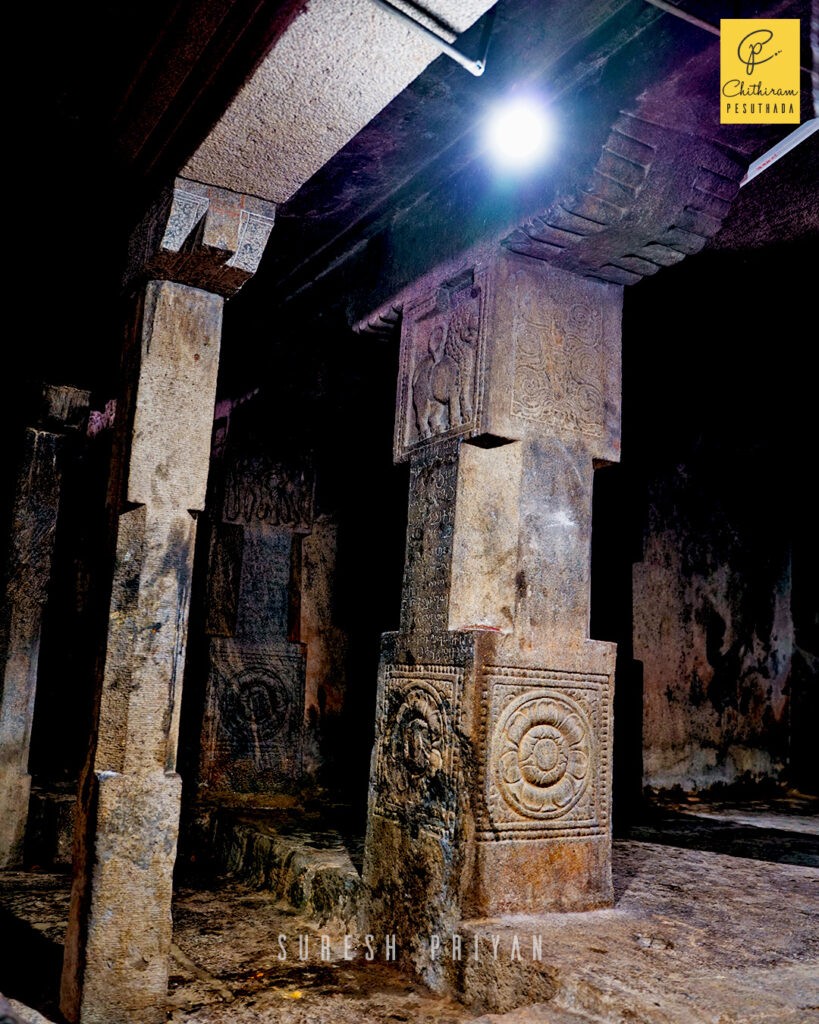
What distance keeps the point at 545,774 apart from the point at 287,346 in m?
3.07

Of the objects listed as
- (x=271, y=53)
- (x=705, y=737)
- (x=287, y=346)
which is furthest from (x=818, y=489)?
(x=271, y=53)

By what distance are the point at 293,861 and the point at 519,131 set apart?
3.24 metres

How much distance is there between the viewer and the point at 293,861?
12.5ft

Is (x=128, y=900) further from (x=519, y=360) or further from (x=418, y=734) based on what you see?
(x=519, y=360)

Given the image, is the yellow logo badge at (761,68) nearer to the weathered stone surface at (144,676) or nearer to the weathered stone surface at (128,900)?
the weathered stone surface at (144,676)

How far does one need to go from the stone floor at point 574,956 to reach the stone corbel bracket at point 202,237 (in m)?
2.31

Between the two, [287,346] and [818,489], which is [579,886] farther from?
[818,489]

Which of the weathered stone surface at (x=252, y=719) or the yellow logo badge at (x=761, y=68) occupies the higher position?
the yellow logo badge at (x=761, y=68)

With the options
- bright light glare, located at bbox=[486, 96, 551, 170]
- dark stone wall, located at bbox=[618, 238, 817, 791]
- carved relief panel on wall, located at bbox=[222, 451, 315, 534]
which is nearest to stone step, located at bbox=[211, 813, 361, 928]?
carved relief panel on wall, located at bbox=[222, 451, 315, 534]

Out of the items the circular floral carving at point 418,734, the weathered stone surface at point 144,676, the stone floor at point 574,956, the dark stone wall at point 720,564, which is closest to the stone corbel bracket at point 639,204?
the weathered stone surface at point 144,676

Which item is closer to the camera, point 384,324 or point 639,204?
point 639,204

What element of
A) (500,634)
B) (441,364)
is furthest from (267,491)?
(500,634)

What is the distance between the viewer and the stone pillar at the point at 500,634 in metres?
2.88

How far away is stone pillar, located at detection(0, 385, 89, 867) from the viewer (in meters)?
4.71
